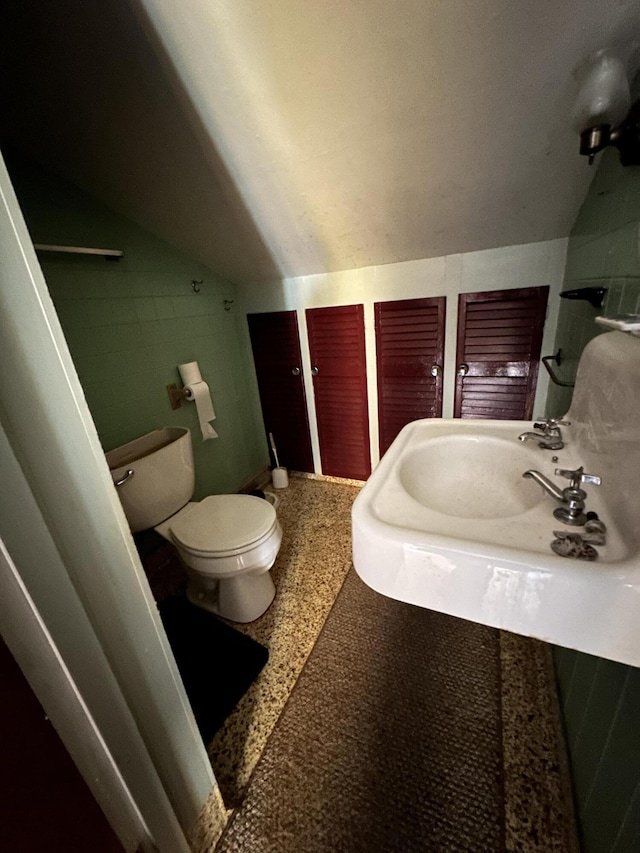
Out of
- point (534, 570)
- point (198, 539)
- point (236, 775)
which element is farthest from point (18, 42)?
point (236, 775)

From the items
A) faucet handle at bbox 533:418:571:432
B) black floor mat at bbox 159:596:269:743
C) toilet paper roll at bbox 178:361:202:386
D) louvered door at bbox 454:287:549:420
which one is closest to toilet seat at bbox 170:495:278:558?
black floor mat at bbox 159:596:269:743

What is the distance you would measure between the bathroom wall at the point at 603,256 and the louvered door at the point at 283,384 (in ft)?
4.54

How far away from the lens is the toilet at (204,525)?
1175 mm

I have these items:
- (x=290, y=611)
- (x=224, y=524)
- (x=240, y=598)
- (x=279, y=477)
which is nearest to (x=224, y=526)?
(x=224, y=524)

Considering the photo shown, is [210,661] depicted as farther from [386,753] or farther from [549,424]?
[549,424]

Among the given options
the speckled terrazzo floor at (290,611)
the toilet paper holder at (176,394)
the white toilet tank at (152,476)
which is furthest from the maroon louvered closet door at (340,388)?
the white toilet tank at (152,476)

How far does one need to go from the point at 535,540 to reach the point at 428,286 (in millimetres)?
1523

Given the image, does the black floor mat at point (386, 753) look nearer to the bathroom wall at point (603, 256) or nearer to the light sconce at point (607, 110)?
the bathroom wall at point (603, 256)

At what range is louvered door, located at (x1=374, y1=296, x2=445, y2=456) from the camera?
1721 millimetres

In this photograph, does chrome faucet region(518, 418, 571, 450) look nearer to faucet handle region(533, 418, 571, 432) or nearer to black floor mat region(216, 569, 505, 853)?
faucet handle region(533, 418, 571, 432)

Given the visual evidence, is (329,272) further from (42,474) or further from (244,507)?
(42,474)

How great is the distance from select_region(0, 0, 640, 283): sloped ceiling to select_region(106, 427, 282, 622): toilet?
42.6 inches

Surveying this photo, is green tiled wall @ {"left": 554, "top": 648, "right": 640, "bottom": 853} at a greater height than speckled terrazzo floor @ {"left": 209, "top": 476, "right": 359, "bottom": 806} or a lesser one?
greater

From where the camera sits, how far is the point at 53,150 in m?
1.14
